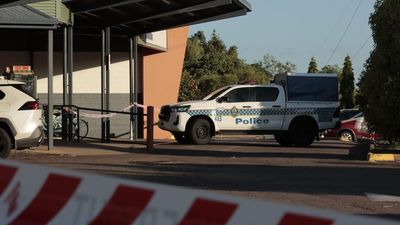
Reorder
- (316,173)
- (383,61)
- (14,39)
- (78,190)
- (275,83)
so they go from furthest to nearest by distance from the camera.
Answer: (14,39), (275,83), (383,61), (316,173), (78,190)

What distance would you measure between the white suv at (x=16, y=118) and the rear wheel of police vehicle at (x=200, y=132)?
258 inches

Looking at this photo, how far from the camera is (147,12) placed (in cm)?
1964

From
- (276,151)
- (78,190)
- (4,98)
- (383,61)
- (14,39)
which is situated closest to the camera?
(78,190)

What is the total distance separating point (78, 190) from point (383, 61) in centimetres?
1281

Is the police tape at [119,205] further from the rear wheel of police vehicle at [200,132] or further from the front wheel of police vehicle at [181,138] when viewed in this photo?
the front wheel of police vehicle at [181,138]

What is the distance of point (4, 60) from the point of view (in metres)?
22.9

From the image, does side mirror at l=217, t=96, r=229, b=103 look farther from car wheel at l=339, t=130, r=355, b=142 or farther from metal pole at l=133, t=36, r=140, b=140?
car wheel at l=339, t=130, r=355, b=142

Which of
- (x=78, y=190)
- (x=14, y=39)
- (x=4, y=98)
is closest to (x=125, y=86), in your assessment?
(x=14, y=39)

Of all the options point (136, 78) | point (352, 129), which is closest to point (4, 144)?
point (136, 78)

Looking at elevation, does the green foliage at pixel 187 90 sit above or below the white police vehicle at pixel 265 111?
above

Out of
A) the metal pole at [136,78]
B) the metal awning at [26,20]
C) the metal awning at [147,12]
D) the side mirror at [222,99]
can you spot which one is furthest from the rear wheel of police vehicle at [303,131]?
the metal awning at [26,20]

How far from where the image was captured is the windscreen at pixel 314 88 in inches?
788

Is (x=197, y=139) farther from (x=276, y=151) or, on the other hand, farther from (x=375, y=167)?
(x=375, y=167)

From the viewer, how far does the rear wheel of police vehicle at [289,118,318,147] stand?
786 inches
